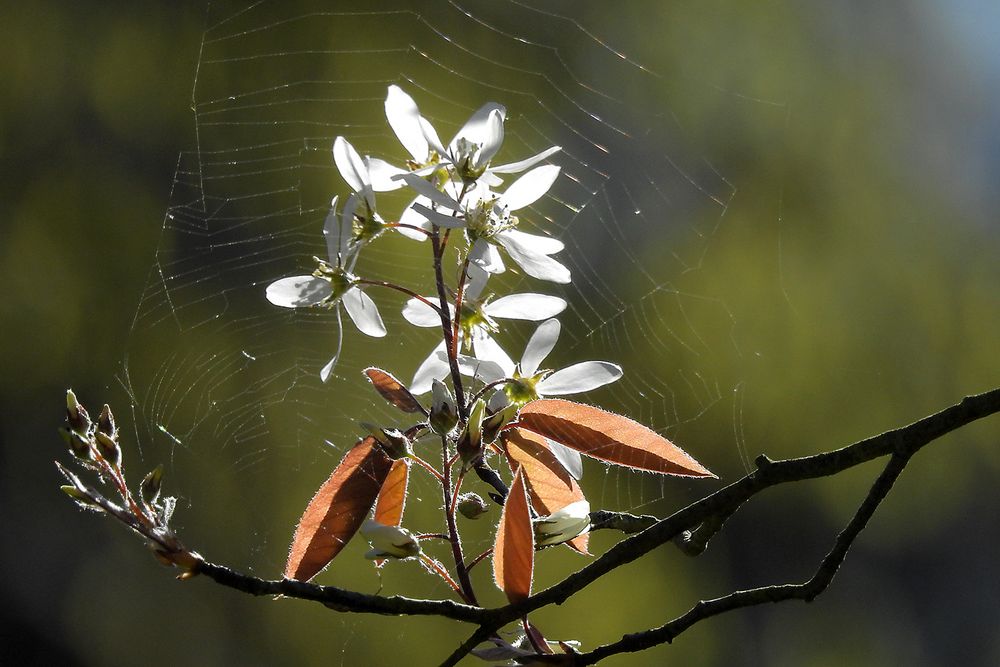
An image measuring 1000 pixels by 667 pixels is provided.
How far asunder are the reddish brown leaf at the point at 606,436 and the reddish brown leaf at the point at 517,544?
0.13 meters

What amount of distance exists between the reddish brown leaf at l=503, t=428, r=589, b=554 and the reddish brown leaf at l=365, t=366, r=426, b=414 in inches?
3.3

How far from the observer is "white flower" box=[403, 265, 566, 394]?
80 centimetres

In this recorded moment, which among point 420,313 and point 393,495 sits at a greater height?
point 420,313

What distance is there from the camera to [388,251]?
3.47 m

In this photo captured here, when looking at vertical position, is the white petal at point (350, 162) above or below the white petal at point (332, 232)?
above

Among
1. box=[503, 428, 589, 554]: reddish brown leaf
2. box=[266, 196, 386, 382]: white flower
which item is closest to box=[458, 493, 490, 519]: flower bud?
box=[503, 428, 589, 554]: reddish brown leaf

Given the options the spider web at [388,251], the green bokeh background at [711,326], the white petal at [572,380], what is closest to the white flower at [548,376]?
the white petal at [572,380]

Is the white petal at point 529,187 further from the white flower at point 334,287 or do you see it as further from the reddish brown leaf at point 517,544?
the reddish brown leaf at point 517,544

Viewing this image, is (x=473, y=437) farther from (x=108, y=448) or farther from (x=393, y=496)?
(x=108, y=448)

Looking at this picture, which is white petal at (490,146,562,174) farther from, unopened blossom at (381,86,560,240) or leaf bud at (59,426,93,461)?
leaf bud at (59,426,93,461)

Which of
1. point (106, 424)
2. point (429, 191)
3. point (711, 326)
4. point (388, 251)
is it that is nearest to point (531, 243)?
point (429, 191)

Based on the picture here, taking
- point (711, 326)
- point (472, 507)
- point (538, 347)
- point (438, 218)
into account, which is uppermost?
point (438, 218)

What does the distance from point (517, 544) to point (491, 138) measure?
31cm

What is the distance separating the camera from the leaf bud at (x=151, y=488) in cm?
56
